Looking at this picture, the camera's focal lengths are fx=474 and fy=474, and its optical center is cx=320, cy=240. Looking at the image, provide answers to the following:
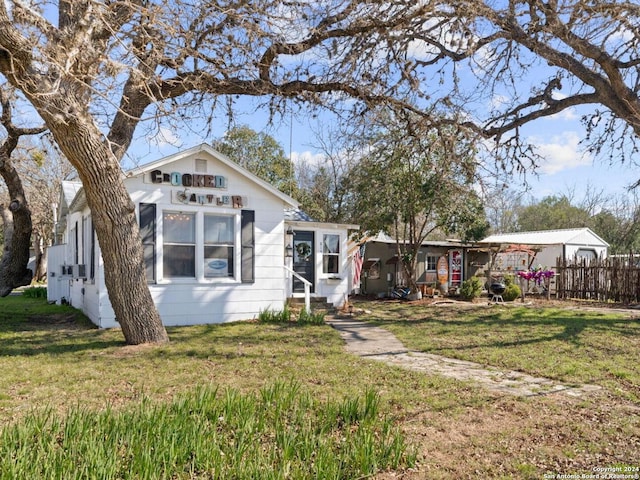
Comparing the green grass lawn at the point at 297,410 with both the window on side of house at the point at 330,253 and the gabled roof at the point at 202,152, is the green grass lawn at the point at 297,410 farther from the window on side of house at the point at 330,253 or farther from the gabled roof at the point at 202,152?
Answer: the window on side of house at the point at 330,253

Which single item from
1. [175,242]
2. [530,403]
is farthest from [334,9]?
[530,403]

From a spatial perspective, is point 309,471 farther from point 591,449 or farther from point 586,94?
point 586,94

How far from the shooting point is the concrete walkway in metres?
5.45

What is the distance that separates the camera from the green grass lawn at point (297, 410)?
324cm

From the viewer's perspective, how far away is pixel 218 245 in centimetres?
1038

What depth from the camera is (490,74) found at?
9.37 meters

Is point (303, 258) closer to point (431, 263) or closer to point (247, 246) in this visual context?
point (247, 246)

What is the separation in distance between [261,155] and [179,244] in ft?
54.6

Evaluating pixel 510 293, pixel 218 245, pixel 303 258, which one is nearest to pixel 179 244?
pixel 218 245

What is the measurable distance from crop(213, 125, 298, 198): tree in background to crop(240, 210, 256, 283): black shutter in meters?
14.7

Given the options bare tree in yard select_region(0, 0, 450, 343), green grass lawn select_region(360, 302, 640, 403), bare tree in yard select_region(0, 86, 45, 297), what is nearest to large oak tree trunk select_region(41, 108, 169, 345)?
bare tree in yard select_region(0, 0, 450, 343)

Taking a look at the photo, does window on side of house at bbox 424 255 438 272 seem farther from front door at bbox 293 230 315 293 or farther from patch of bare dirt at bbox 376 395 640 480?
patch of bare dirt at bbox 376 395 640 480

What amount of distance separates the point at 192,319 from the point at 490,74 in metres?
7.90

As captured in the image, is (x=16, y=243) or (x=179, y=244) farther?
(x=16, y=243)
